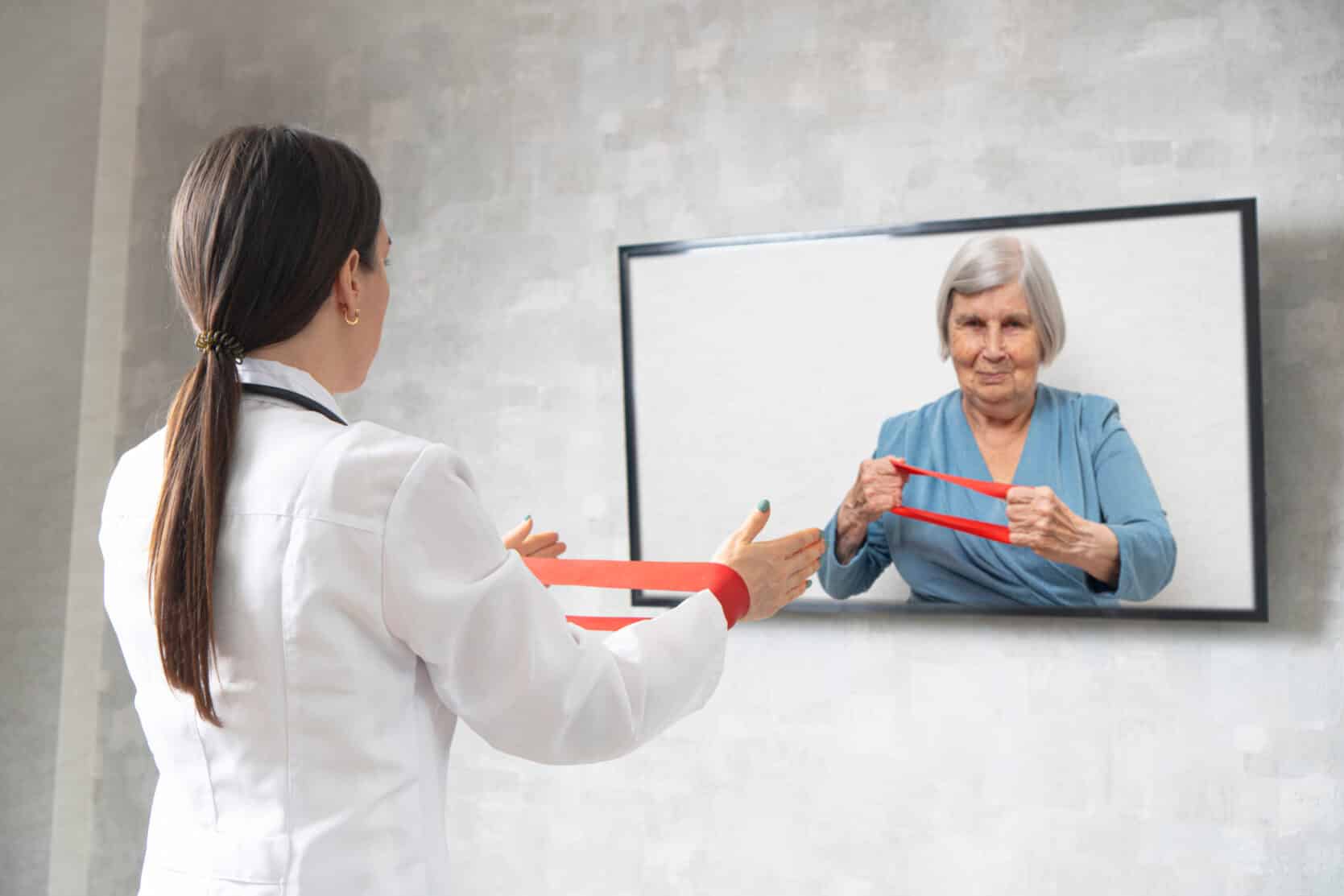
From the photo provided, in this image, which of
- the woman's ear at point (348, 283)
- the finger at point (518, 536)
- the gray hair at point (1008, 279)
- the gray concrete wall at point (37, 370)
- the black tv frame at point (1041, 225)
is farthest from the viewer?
the gray concrete wall at point (37, 370)

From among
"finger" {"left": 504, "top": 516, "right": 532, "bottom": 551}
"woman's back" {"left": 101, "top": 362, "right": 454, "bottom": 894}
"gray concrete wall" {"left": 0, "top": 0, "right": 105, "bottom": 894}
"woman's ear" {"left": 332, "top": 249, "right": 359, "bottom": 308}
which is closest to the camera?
"woman's back" {"left": 101, "top": 362, "right": 454, "bottom": 894}

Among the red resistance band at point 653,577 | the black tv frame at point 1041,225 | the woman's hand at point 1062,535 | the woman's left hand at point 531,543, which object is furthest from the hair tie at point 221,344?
the woman's hand at point 1062,535

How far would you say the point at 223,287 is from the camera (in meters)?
0.95

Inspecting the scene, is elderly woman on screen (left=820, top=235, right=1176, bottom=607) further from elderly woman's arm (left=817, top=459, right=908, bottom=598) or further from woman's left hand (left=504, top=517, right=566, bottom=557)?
woman's left hand (left=504, top=517, right=566, bottom=557)

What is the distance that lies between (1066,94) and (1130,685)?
3.46 ft

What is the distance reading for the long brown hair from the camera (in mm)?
904

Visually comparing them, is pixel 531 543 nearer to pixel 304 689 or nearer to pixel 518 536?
pixel 518 536

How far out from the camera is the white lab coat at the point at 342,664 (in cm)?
89

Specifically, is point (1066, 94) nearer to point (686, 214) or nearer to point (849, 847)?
point (686, 214)

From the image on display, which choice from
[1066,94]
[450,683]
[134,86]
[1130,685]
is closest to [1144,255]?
[1066,94]

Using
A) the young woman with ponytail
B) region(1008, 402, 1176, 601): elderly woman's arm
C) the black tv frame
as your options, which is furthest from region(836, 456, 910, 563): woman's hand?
the young woman with ponytail

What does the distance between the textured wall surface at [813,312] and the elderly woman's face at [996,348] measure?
16cm

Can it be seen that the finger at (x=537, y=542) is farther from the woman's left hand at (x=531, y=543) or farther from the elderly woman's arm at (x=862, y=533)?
the elderly woman's arm at (x=862, y=533)

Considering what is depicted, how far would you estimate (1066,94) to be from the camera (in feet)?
6.57
